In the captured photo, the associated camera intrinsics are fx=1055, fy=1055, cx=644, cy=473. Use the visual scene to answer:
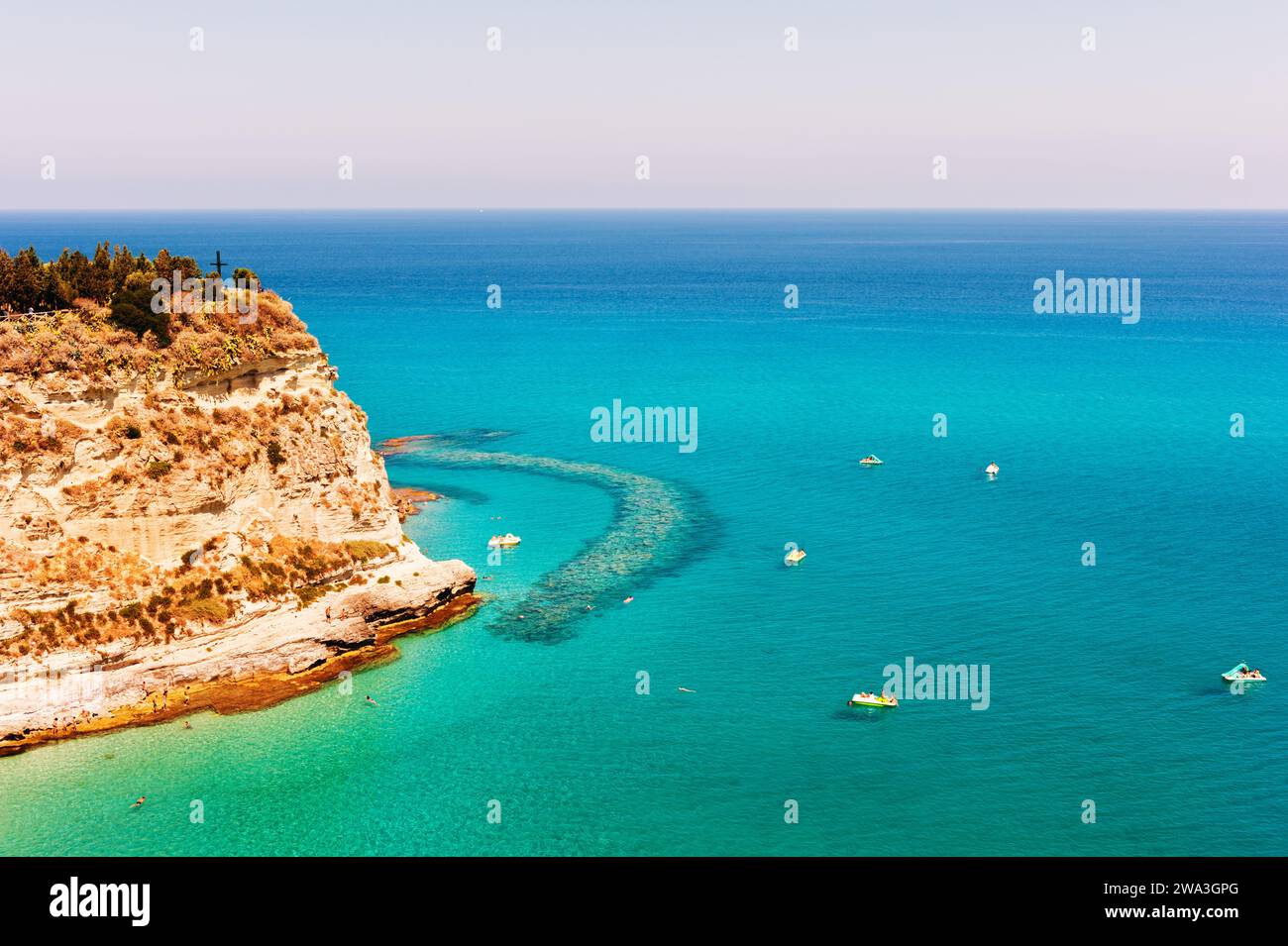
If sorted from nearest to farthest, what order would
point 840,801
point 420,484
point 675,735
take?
point 840,801 < point 675,735 < point 420,484

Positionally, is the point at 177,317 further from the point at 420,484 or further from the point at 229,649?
the point at 420,484

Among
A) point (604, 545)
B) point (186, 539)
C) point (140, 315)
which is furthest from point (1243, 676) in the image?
point (140, 315)

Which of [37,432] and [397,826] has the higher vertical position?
[37,432]

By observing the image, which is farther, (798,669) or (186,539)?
(798,669)

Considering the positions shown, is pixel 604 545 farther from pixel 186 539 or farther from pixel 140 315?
pixel 140 315

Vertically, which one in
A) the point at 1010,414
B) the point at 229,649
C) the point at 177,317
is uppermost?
the point at 177,317

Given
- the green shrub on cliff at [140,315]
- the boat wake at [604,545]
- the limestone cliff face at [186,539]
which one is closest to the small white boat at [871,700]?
the boat wake at [604,545]

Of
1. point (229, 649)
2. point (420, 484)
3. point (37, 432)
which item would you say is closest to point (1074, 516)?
point (420, 484)
